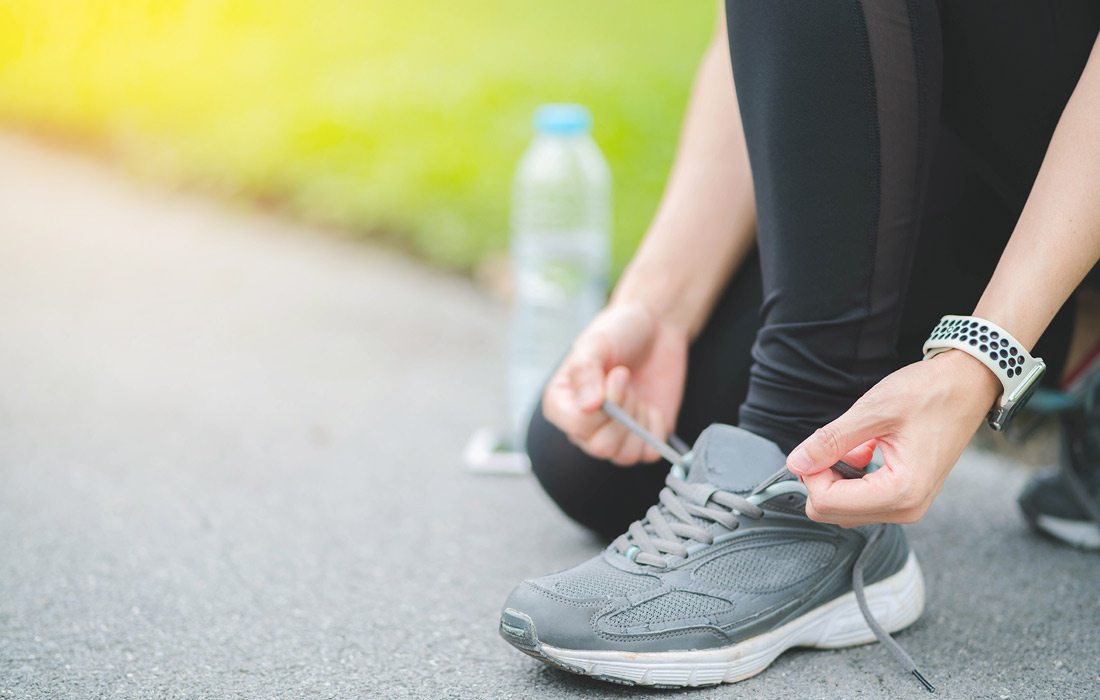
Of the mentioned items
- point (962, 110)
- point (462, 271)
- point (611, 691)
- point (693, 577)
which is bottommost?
point (462, 271)

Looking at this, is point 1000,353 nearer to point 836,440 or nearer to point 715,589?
point 836,440

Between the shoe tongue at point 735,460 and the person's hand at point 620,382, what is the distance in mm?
175

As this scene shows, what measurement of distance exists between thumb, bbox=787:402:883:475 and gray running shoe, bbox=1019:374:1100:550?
2.31ft

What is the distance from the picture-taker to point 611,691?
1129mm

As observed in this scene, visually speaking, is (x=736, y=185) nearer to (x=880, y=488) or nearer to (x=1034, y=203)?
(x=1034, y=203)

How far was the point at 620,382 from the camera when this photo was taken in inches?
53.5

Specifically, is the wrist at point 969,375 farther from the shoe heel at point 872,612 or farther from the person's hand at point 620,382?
the person's hand at point 620,382

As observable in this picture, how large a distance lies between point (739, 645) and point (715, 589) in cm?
6

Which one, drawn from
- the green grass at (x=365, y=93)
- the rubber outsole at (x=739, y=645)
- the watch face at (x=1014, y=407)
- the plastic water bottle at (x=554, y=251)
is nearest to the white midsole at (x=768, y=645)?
the rubber outsole at (x=739, y=645)

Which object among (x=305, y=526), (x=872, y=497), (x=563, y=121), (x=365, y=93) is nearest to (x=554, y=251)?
(x=563, y=121)

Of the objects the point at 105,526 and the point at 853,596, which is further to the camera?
the point at 105,526

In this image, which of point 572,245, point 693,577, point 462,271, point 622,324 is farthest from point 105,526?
point 462,271

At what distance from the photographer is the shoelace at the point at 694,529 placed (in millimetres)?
1153

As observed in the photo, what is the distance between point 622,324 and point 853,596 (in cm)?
44
